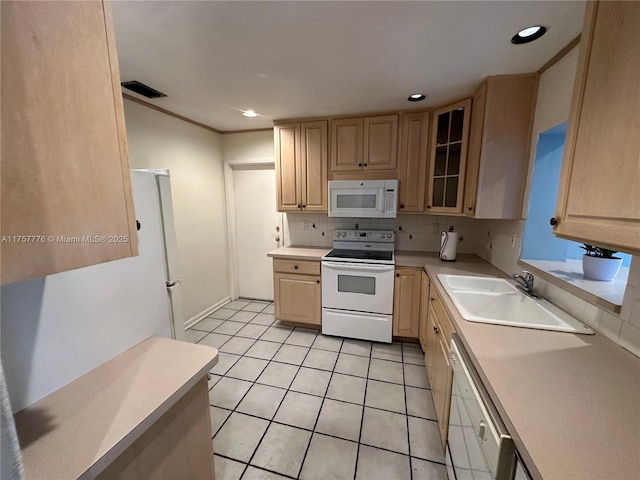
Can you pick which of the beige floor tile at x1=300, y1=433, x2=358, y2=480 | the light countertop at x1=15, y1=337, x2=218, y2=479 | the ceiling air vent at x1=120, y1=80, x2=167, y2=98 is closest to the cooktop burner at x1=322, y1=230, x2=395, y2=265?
the beige floor tile at x1=300, y1=433, x2=358, y2=480

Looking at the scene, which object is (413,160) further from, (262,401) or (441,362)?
(262,401)

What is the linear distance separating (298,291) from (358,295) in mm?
673

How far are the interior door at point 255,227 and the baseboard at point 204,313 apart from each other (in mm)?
273

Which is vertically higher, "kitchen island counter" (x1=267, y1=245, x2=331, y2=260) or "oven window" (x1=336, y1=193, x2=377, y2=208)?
"oven window" (x1=336, y1=193, x2=377, y2=208)

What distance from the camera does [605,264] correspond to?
1.31 metres

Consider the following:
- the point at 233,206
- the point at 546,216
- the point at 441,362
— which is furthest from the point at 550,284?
the point at 233,206

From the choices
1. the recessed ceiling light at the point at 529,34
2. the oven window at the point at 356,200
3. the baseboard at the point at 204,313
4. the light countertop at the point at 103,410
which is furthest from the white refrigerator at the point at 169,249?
the recessed ceiling light at the point at 529,34

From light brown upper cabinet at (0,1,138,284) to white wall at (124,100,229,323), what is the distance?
2.02m

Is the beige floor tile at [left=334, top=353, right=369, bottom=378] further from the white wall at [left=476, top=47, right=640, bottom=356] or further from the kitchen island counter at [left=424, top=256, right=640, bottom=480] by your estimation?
the white wall at [left=476, top=47, right=640, bottom=356]

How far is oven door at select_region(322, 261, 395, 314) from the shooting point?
2528mm

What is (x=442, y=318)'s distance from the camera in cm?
157

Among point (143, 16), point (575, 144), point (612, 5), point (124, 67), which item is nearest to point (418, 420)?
point (575, 144)

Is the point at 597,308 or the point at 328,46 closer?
the point at 597,308

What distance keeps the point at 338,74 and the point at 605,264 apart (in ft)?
6.25
